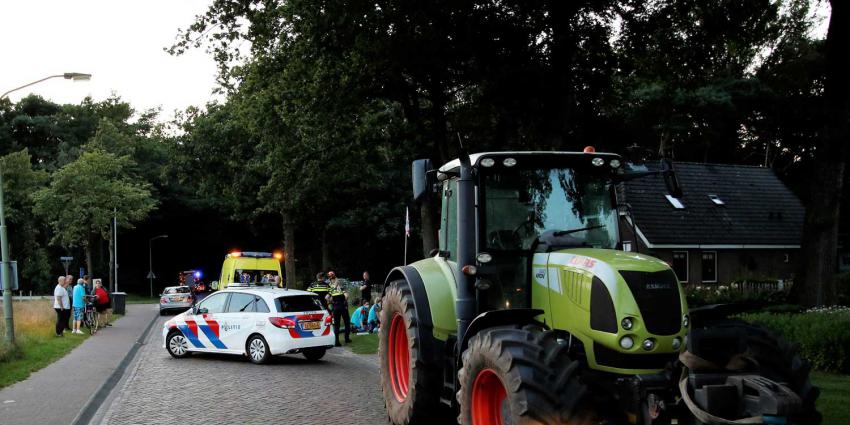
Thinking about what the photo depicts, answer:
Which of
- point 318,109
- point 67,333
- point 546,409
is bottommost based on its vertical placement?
point 67,333

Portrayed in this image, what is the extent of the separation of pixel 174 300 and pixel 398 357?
31355 mm

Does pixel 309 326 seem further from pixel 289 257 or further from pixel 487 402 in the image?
pixel 289 257

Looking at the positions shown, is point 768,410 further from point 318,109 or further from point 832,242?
point 318,109

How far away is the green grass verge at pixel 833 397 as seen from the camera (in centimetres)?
909

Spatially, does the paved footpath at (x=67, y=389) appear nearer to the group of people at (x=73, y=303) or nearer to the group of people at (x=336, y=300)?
the group of people at (x=73, y=303)

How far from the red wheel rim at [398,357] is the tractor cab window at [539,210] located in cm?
234

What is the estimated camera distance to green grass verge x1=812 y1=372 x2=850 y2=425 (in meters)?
9.09

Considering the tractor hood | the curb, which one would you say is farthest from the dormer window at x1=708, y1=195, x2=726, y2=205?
the tractor hood

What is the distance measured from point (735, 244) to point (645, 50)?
19601 mm

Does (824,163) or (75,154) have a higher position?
(75,154)

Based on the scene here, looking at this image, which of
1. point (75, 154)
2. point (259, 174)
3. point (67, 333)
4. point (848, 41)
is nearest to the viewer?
point (848, 41)

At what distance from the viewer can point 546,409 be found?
594 centimetres

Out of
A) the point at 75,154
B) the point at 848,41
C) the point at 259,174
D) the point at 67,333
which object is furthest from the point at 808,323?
the point at 75,154

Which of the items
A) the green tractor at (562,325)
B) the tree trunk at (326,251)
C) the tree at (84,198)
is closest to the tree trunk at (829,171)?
the green tractor at (562,325)
